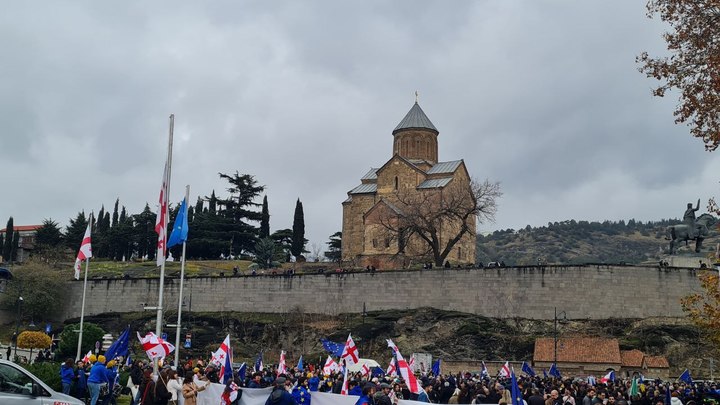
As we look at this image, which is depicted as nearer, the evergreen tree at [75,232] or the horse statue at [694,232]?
the horse statue at [694,232]

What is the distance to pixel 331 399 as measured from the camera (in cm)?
1455

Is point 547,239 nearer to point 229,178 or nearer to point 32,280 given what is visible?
point 229,178

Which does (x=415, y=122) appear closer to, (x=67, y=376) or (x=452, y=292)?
(x=452, y=292)

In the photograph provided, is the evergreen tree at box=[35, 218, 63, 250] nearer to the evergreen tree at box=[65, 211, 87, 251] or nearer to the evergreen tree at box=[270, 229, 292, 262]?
the evergreen tree at box=[65, 211, 87, 251]

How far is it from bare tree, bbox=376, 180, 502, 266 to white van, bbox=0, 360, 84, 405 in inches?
1830

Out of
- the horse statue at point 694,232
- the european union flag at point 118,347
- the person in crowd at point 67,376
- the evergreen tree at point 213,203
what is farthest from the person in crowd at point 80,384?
the evergreen tree at point 213,203

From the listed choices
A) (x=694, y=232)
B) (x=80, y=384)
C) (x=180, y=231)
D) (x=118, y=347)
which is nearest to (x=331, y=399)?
(x=80, y=384)

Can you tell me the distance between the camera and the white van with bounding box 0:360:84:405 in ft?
40.1

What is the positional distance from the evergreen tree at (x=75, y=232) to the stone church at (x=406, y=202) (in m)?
36.7

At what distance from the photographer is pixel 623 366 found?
42344 mm

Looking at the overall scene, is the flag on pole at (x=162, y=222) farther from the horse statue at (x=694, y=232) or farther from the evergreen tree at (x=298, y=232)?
the evergreen tree at (x=298, y=232)

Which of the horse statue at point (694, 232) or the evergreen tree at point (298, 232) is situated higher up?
the evergreen tree at point (298, 232)

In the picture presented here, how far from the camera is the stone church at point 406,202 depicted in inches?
2586

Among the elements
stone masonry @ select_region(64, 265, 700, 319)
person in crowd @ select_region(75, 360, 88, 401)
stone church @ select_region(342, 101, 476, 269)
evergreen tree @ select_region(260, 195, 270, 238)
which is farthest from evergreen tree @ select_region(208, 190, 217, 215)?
person in crowd @ select_region(75, 360, 88, 401)
